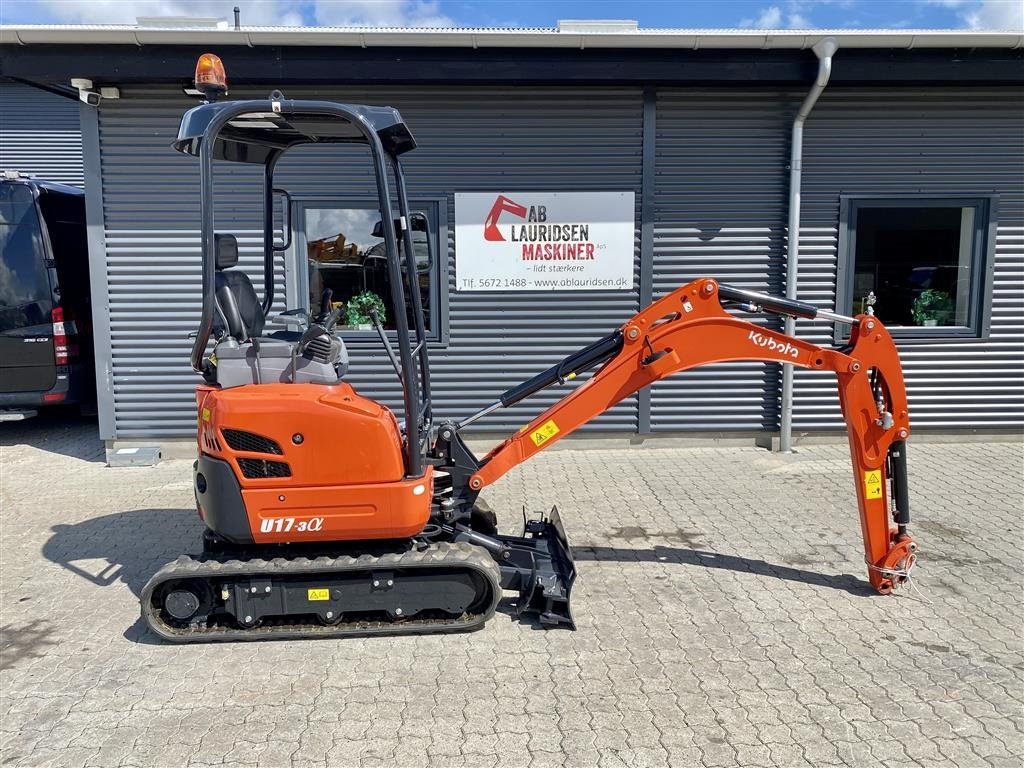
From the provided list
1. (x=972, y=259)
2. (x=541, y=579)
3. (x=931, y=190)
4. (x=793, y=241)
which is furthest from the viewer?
(x=972, y=259)

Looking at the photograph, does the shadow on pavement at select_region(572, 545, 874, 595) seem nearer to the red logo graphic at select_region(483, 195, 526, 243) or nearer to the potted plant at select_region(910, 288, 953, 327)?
the red logo graphic at select_region(483, 195, 526, 243)

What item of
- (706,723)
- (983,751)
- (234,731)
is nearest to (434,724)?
(234,731)

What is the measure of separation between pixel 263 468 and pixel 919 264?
7262mm

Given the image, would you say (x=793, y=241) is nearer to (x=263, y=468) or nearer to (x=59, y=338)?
(x=263, y=468)

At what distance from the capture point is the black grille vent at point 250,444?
3.81 meters

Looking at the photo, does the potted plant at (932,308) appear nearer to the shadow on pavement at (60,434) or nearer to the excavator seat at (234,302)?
the excavator seat at (234,302)

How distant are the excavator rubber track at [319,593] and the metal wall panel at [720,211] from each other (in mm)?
4404

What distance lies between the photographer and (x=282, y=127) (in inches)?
167

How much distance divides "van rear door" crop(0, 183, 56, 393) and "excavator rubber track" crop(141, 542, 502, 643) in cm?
564

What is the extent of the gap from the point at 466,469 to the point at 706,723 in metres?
1.86

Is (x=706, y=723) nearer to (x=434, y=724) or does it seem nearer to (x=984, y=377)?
(x=434, y=724)

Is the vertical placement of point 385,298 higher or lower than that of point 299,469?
higher

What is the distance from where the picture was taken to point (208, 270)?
3.66 meters

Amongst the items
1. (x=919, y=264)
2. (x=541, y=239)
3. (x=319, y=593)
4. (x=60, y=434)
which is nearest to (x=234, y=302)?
(x=319, y=593)
